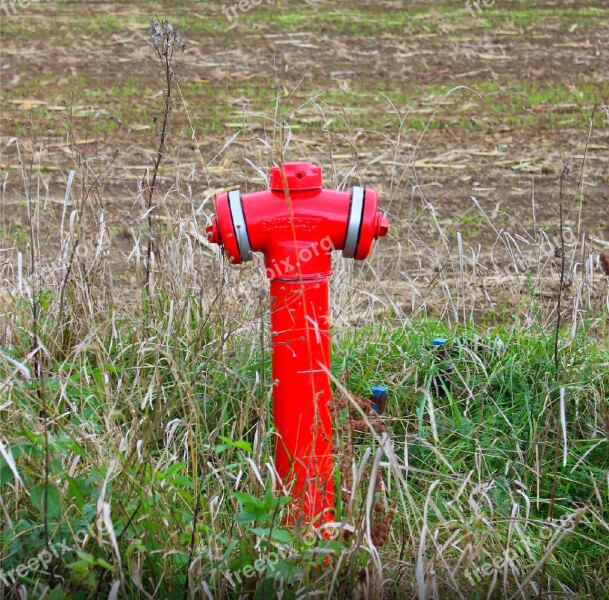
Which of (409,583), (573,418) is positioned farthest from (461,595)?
(573,418)

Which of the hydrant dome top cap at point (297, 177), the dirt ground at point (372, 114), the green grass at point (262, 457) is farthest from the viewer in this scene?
the dirt ground at point (372, 114)

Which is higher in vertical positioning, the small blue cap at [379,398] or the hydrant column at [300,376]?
the hydrant column at [300,376]

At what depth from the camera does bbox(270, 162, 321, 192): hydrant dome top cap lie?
2434 mm

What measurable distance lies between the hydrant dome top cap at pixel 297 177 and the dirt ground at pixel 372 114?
0.91 metres

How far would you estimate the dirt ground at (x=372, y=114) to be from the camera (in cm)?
479

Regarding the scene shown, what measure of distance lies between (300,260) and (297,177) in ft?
0.70

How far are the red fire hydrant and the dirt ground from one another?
34.2 inches

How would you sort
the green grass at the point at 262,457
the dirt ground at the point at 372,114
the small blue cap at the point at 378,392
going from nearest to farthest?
the green grass at the point at 262,457, the small blue cap at the point at 378,392, the dirt ground at the point at 372,114

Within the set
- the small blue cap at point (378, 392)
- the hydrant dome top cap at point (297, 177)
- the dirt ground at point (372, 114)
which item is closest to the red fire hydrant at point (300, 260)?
the hydrant dome top cap at point (297, 177)

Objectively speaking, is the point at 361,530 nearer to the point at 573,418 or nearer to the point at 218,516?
the point at 218,516

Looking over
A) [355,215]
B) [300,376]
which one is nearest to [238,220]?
[355,215]

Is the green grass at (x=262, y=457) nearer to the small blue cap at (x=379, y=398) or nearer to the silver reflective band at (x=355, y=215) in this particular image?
the small blue cap at (x=379, y=398)

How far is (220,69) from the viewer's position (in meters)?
8.48

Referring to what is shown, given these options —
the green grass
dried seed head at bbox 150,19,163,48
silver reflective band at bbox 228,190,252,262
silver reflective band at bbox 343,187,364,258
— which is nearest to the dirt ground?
dried seed head at bbox 150,19,163,48
